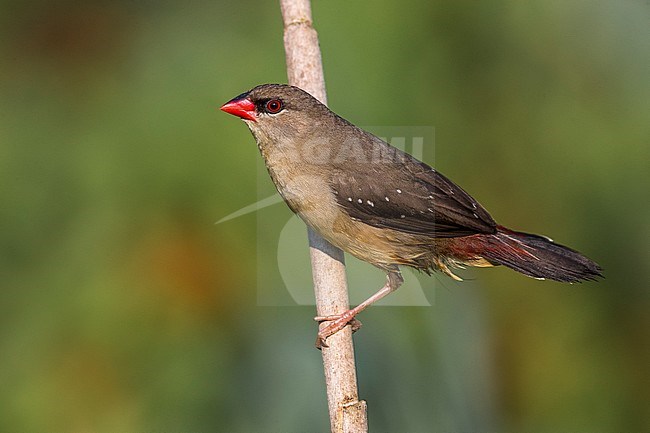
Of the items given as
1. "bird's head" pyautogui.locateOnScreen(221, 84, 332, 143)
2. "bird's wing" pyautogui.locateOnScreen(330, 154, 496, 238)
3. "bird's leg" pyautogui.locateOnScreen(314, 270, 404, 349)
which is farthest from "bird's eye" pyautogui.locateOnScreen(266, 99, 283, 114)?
"bird's leg" pyautogui.locateOnScreen(314, 270, 404, 349)

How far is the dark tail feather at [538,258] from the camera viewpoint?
8.82ft

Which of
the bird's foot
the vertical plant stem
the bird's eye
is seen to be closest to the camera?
the vertical plant stem

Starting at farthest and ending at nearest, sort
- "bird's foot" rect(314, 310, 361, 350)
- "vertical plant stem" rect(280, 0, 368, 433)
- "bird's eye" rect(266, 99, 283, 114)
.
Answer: "bird's eye" rect(266, 99, 283, 114), "bird's foot" rect(314, 310, 361, 350), "vertical plant stem" rect(280, 0, 368, 433)

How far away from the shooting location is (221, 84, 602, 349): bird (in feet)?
9.51

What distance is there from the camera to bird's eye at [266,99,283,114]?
300cm

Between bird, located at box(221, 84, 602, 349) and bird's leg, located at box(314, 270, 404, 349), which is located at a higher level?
bird, located at box(221, 84, 602, 349)

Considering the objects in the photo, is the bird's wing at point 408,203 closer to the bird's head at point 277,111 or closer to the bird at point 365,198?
the bird at point 365,198

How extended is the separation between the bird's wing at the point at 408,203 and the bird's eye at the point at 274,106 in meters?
0.33

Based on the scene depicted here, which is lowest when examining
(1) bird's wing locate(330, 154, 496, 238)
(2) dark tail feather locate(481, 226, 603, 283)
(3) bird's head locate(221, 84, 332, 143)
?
(2) dark tail feather locate(481, 226, 603, 283)

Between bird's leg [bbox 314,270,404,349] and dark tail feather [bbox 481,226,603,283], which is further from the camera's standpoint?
bird's leg [bbox 314,270,404,349]

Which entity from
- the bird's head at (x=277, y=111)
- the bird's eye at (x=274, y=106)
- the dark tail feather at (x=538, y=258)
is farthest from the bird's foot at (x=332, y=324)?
the bird's eye at (x=274, y=106)

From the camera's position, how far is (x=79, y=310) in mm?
3088

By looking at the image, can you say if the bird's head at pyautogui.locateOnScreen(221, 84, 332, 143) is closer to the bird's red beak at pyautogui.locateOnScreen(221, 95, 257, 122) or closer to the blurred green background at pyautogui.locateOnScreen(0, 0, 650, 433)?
the bird's red beak at pyautogui.locateOnScreen(221, 95, 257, 122)

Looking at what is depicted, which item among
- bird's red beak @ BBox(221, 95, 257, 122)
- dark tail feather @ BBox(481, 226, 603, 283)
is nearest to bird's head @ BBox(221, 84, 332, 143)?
bird's red beak @ BBox(221, 95, 257, 122)
